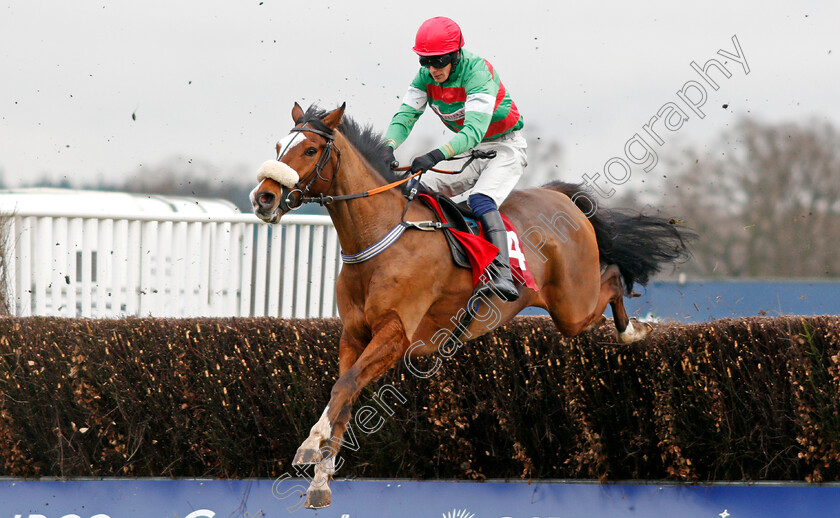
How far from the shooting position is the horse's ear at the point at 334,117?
3642mm

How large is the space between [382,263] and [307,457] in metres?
0.94

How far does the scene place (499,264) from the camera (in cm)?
404

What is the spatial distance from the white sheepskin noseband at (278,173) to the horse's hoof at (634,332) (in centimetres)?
231

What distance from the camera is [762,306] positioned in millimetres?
9555

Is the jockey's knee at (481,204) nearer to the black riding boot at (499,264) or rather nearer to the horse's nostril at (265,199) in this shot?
the black riding boot at (499,264)

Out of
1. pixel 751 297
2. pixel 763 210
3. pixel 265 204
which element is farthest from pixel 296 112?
pixel 763 210

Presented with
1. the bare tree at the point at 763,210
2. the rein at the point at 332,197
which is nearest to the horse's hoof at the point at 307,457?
the rein at the point at 332,197

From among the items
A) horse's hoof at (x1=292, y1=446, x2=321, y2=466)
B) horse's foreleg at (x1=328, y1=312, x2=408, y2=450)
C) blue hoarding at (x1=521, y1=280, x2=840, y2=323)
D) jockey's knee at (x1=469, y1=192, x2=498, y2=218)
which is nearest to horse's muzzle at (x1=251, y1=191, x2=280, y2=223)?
horse's foreleg at (x1=328, y1=312, x2=408, y2=450)

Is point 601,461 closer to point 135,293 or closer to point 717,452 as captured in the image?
point 717,452

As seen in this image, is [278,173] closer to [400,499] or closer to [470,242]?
[470,242]

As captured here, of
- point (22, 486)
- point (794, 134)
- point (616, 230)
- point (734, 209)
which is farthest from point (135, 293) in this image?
point (794, 134)

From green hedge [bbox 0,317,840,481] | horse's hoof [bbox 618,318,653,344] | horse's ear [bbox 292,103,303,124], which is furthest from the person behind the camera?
horse's hoof [bbox 618,318,653,344]

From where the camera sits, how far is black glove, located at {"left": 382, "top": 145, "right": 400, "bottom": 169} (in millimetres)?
4027

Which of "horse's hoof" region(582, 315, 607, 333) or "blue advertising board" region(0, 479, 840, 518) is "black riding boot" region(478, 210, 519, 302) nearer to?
"horse's hoof" region(582, 315, 607, 333)
